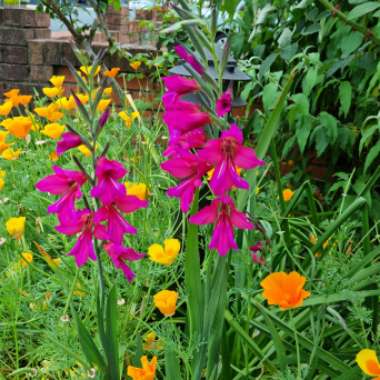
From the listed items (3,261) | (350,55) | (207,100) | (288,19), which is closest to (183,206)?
(207,100)

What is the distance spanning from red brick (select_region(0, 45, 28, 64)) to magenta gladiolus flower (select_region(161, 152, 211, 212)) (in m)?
3.04

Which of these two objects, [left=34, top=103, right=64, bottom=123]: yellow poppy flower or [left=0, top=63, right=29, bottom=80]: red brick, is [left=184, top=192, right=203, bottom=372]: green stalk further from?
[left=0, top=63, right=29, bottom=80]: red brick

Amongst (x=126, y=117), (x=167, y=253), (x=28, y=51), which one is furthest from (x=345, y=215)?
(x=28, y=51)

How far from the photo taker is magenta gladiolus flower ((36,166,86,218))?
758 mm

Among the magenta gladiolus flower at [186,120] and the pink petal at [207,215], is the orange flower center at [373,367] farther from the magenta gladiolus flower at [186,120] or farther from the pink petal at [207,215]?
the magenta gladiolus flower at [186,120]

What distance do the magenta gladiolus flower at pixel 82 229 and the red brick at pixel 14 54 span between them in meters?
2.97

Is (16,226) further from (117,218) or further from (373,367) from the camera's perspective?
(373,367)

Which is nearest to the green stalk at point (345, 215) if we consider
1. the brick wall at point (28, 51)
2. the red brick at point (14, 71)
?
the brick wall at point (28, 51)

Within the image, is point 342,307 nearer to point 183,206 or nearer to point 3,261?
point 183,206

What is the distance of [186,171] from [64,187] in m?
0.17

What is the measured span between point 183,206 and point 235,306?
44 centimetres

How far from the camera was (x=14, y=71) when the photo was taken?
11.5 feet

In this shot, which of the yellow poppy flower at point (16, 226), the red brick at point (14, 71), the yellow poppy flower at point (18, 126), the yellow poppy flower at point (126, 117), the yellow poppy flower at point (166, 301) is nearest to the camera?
the yellow poppy flower at point (166, 301)

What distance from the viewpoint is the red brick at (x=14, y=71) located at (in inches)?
137
